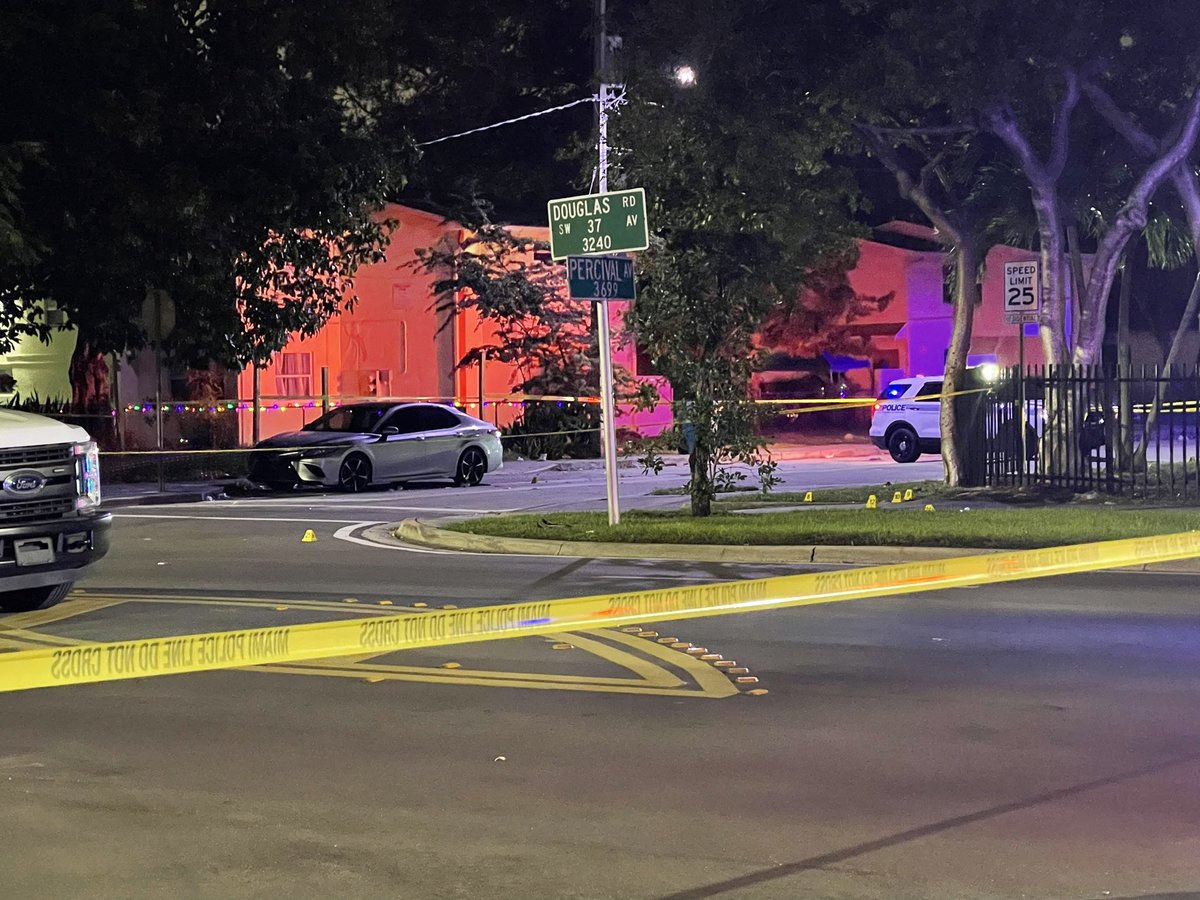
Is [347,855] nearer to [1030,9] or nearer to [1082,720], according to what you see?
[1082,720]

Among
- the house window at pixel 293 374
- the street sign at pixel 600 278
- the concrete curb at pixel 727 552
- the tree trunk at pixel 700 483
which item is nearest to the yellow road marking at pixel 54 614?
the concrete curb at pixel 727 552

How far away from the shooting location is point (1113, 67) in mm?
22297

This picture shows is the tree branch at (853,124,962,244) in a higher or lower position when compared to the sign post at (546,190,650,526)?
higher

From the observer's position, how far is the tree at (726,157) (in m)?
19.5

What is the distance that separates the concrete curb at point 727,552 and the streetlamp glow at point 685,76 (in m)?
6.57

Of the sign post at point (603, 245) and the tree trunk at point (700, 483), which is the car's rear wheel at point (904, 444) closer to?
the tree trunk at point (700, 483)

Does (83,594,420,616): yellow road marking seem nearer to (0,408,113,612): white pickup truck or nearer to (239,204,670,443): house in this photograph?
(0,408,113,612): white pickup truck

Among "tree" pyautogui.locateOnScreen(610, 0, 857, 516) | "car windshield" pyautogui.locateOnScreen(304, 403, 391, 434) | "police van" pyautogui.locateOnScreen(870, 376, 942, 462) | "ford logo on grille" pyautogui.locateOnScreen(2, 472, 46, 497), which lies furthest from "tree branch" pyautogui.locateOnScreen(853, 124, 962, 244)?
"ford logo on grille" pyautogui.locateOnScreen(2, 472, 46, 497)

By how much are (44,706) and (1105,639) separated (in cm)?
617

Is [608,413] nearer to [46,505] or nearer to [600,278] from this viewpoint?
[600,278]

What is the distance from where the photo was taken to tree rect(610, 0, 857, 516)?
64.1 ft

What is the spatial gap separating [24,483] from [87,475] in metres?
0.64

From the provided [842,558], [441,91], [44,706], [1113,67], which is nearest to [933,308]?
[441,91]

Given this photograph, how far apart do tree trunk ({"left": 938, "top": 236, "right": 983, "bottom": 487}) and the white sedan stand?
25.2 ft
